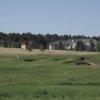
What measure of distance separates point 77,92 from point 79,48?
15209 centimetres

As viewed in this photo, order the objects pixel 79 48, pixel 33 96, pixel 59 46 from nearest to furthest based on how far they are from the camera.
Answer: pixel 33 96 < pixel 79 48 < pixel 59 46

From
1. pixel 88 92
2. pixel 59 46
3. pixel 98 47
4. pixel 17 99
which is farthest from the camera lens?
pixel 59 46

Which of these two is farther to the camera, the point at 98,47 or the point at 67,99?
the point at 98,47

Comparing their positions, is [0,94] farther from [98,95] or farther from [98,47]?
[98,47]

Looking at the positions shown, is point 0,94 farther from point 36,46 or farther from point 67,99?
point 36,46

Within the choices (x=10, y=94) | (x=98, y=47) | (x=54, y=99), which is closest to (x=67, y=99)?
(x=54, y=99)

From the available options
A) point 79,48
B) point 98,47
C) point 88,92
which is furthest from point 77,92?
point 79,48

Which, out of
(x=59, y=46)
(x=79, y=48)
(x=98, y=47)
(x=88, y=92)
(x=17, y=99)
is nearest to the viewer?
(x=17, y=99)

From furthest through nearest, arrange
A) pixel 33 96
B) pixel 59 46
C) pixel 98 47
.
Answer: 1. pixel 59 46
2. pixel 98 47
3. pixel 33 96

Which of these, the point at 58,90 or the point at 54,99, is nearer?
the point at 54,99

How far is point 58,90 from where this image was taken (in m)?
22.3

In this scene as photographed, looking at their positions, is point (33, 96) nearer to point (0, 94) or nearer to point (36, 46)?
point (0, 94)

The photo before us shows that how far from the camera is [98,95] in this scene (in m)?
20.1

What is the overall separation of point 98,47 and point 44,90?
423ft
